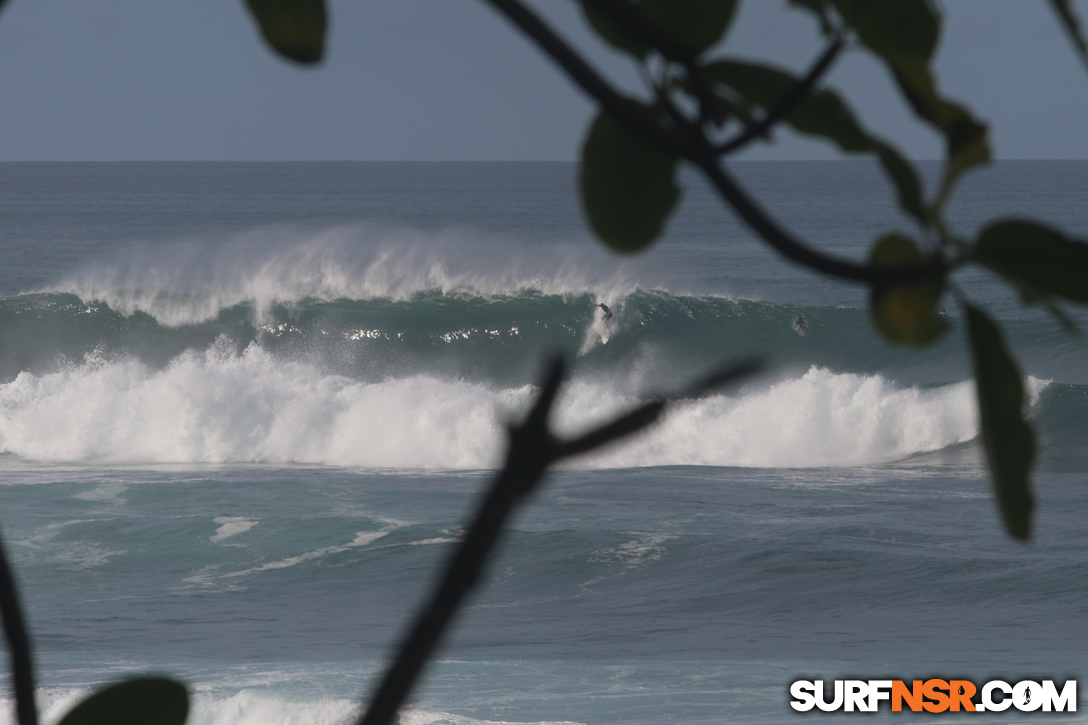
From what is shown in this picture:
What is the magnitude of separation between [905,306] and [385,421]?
1419cm

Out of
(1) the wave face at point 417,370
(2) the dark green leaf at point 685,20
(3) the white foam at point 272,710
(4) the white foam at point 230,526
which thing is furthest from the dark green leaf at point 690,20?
(1) the wave face at point 417,370

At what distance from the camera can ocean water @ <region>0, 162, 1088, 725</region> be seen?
21.3ft

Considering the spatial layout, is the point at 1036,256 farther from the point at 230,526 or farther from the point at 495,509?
the point at 230,526

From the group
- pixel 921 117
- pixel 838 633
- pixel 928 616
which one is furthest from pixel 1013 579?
pixel 921 117

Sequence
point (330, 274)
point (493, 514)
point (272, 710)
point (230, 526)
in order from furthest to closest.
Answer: point (330, 274) → point (230, 526) → point (272, 710) → point (493, 514)

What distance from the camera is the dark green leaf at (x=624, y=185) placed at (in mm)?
411

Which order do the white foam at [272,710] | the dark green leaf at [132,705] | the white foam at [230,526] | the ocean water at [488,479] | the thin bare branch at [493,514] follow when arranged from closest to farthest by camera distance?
1. the thin bare branch at [493,514]
2. the dark green leaf at [132,705]
3. the white foam at [272,710]
4. the ocean water at [488,479]
5. the white foam at [230,526]

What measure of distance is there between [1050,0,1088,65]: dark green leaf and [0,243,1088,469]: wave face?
10.8 m

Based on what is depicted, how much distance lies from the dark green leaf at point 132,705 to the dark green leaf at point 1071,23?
1.19 ft

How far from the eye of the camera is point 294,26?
17.3 inches

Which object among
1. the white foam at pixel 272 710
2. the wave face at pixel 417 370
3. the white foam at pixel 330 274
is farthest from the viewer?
the white foam at pixel 330 274

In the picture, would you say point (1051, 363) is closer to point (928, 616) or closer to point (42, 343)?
point (928, 616)

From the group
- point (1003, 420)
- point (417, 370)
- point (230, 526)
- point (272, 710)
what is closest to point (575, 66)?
point (1003, 420)

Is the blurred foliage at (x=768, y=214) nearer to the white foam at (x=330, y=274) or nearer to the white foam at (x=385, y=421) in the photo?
the white foam at (x=385, y=421)
